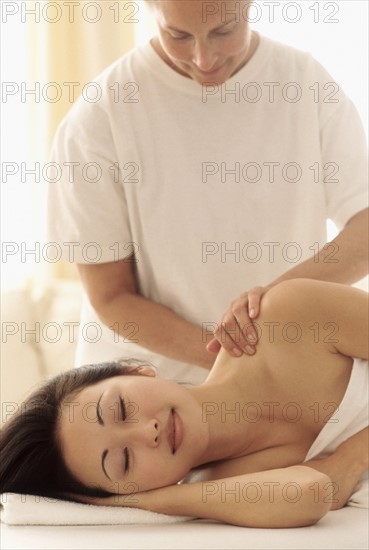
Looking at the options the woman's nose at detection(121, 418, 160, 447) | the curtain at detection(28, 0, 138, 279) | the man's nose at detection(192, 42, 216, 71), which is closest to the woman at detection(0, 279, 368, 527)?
the woman's nose at detection(121, 418, 160, 447)

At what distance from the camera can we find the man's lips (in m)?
1.71

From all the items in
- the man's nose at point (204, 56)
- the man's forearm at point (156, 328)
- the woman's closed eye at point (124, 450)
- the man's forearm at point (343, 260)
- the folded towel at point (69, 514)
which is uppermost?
the man's nose at point (204, 56)

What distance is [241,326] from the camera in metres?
1.86

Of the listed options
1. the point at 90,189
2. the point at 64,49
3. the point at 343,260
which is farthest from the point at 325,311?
the point at 64,49

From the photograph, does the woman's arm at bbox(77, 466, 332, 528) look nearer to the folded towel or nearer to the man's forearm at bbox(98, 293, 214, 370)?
the folded towel

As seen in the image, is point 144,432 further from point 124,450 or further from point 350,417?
point 350,417

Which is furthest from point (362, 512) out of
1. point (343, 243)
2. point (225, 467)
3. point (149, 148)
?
point (149, 148)

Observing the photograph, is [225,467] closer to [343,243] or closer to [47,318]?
[343,243]

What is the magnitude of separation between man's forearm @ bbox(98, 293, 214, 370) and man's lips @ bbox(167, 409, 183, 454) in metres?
0.40

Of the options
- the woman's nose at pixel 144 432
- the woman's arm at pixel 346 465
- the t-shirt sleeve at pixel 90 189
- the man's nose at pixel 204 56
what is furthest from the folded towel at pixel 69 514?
the man's nose at pixel 204 56

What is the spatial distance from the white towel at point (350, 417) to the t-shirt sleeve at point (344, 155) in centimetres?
52

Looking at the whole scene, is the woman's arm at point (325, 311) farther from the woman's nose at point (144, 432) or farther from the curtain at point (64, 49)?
the curtain at point (64, 49)

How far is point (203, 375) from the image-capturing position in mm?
2197

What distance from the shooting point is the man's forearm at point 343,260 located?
78.8 inches
